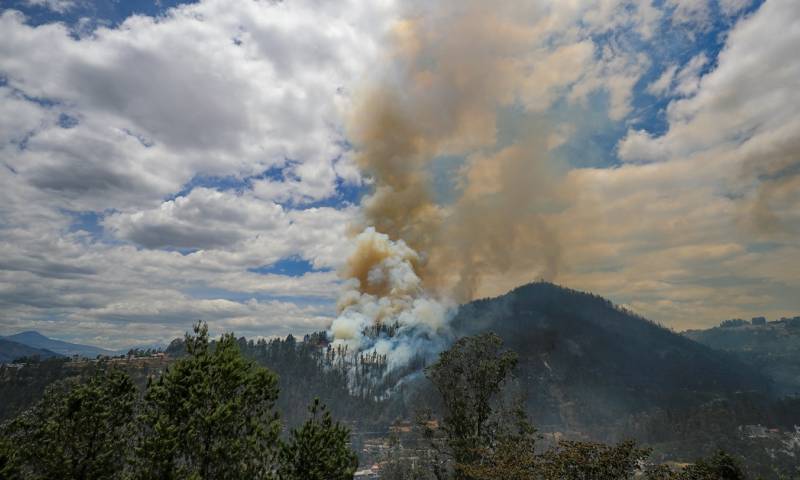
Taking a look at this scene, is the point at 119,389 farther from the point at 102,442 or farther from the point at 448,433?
the point at 448,433

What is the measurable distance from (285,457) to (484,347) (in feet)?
92.7

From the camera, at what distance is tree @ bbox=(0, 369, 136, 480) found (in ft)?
90.6

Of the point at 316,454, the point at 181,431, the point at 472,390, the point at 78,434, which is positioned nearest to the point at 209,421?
the point at 181,431

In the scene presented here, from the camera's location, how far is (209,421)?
24.0 metres

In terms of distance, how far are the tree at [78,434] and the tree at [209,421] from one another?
508cm

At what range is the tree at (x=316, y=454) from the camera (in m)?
27.8

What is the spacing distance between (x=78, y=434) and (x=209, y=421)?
12176mm

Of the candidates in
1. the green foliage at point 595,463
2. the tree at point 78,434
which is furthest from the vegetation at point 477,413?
the tree at point 78,434

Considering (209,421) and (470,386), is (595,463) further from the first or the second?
(209,421)

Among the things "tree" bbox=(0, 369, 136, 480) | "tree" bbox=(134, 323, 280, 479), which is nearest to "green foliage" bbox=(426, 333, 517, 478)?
"tree" bbox=(134, 323, 280, 479)

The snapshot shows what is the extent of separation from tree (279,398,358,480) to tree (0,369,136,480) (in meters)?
11.8

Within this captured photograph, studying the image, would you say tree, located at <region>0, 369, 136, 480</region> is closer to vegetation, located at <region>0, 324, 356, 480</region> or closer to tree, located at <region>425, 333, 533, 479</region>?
vegetation, located at <region>0, 324, 356, 480</region>

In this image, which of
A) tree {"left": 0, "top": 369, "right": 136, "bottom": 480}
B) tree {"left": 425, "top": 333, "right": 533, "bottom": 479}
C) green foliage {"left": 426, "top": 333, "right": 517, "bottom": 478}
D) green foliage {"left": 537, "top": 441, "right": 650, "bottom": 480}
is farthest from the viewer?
green foliage {"left": 426, "top": 333, "right": 517, "bottom": 478}

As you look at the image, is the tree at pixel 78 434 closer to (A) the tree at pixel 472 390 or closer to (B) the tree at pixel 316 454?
(B) the tree at pixel 316 454
